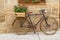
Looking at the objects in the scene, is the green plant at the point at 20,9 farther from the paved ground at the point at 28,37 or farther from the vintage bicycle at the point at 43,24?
the paved ground at the point at 28,37

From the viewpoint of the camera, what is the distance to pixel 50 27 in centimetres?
951

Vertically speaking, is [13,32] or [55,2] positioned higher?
[55,2]

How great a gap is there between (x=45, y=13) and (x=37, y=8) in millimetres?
440

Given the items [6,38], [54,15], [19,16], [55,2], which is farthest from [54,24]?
[6,38]

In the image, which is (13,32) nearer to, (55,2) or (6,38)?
(6,38)

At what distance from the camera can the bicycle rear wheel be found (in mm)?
9273

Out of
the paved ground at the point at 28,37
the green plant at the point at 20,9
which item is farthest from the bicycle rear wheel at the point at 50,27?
the green plant at the point at 20,9

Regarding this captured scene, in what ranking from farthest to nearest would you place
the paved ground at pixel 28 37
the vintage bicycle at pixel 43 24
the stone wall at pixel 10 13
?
the stone wall at pixel 10 13 → the vintage bicycle at pixel 43 24 → the paved ground at pixel 28 37

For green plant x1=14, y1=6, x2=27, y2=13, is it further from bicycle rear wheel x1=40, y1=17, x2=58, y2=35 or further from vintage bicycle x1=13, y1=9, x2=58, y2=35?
bicycle rear wheel x1=40, y1=17, x2=58, y2=35

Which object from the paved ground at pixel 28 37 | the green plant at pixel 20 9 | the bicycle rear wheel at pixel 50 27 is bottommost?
the paved ground at pixel 28 37

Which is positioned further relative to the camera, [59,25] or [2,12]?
[59,25]

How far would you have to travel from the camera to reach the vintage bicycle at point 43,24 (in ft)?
29.8

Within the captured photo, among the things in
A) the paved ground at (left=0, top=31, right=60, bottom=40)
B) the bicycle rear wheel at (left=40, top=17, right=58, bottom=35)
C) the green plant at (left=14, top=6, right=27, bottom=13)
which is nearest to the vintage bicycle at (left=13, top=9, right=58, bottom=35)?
the bicycle rear wheel at (left=40, top=17, right=58, bottom=35)

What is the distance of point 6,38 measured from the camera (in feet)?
28.1
